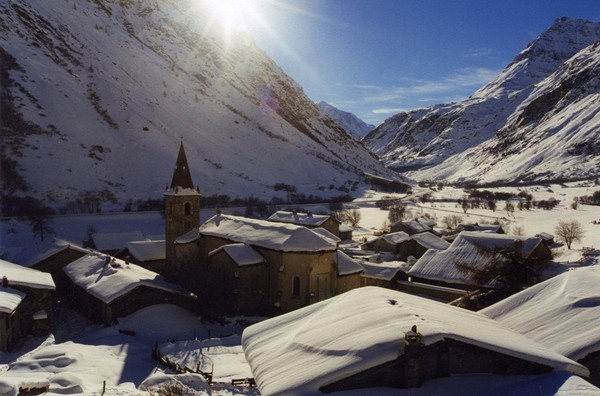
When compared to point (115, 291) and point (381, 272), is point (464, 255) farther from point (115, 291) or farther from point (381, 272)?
point (115, 291)

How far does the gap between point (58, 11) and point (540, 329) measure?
173 metres

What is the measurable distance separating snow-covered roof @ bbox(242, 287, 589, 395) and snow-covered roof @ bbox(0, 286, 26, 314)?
15465 mm

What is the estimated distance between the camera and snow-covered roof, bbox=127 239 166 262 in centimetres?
4547

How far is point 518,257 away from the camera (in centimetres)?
3077

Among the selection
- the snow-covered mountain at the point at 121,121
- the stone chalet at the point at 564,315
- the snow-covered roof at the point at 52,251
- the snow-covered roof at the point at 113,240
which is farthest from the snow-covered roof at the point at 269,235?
the snow-covered mountain at the point at 121,121

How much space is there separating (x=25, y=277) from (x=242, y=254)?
13.9 meters

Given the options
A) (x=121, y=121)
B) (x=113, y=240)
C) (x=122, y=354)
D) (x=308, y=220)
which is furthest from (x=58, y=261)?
(x=121, y=121)

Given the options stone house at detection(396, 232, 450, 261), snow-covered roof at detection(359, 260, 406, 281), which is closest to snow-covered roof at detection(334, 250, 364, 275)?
snow-covered roof at detection(359, 260, 406, 281)

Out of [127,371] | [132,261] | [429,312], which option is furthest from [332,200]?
[429,312]

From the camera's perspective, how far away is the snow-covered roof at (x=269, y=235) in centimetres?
3509

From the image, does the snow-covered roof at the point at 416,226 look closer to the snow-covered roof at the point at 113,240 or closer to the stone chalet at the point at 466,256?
the stone chalet at the point at 466,256

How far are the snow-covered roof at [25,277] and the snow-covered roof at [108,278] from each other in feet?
9.41

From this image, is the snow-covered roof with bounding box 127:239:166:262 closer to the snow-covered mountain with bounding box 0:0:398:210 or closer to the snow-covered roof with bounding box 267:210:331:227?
the snow-covered roof with bounding box 267:210:331:227

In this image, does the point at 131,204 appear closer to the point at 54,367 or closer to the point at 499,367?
the point at 54,367
